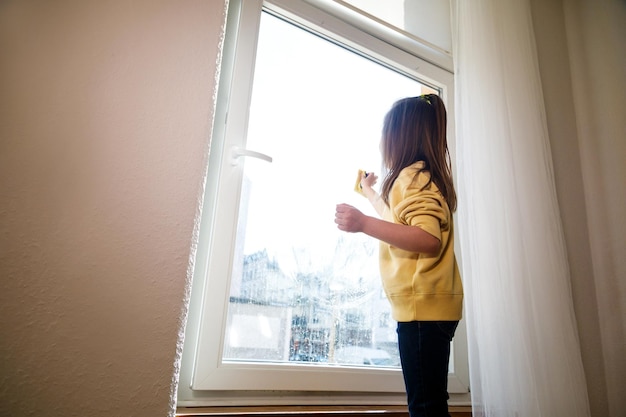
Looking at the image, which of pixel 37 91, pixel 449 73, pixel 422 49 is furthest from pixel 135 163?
pixel 449 73

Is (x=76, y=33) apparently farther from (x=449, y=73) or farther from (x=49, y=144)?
(x=449, y=73)

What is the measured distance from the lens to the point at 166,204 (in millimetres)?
673

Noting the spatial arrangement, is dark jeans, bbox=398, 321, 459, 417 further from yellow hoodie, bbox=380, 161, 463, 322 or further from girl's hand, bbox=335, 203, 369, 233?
girl's hand, bbox=335, 203, 369, 233

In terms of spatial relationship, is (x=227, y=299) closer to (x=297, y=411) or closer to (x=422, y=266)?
(x=297, y=411)

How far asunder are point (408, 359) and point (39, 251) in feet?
2.44

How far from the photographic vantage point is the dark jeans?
0.79m

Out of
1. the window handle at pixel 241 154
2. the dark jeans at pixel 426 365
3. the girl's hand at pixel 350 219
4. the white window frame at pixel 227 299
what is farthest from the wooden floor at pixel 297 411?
the window handle at pixel 241 154

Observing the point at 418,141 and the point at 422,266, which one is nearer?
the point at 422,266

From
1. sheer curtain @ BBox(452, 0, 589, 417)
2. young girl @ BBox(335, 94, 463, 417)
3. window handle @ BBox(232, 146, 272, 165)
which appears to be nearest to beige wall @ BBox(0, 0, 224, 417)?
window handle @ BBox(232, 146, 272, 165)

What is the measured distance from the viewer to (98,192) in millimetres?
641

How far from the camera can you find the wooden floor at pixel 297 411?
0.86 meters

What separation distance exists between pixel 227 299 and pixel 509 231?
939 mm

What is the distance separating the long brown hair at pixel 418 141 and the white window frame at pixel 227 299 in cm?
42

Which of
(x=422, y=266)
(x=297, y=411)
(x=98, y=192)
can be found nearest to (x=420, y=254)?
(x=422, y=266)
